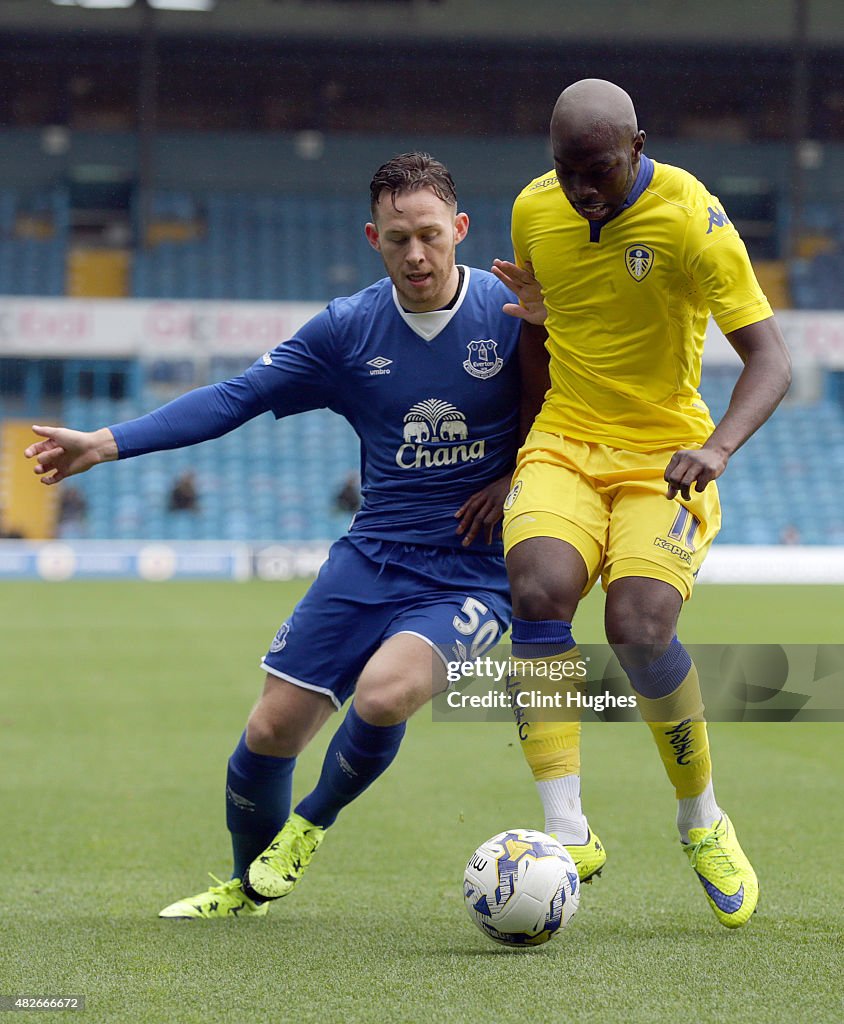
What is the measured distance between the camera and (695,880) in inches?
193

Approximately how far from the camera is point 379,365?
14.8ft

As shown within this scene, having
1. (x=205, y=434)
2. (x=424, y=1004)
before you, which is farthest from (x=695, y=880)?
(x=205, y=434)

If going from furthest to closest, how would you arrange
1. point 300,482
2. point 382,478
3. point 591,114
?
1. point 300,482
2. point 382,478
3. point 591,114

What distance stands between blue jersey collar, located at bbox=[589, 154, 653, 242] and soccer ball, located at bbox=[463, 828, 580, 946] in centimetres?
167

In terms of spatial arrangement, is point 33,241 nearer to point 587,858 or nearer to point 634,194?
point 634,194

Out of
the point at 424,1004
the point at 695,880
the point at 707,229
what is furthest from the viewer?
the point at 695,880

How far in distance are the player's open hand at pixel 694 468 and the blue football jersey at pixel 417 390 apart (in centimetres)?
95

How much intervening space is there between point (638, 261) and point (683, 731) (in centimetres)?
131

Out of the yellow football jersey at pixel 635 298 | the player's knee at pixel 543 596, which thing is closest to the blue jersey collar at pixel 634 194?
the yellow football jersey at pixel 635 298

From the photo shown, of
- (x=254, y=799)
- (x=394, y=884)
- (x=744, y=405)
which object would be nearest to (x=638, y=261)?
(x=744, y=405)

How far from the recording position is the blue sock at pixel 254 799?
4.48m

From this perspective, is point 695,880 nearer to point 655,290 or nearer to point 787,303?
point 655,290

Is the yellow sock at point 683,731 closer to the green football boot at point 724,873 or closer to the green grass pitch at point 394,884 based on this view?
the green football boot at point 724,873

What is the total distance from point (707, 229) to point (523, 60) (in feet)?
91.3
